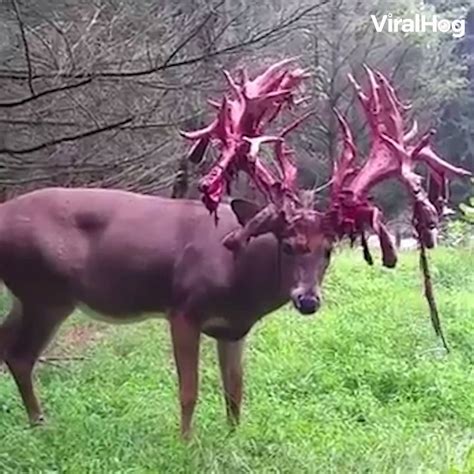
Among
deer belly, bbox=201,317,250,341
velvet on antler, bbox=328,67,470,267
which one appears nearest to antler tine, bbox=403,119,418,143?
velvet on antler, bbox=328,67,470,267

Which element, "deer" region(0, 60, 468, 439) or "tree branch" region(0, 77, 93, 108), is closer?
"deer" region(0, 60, 468, 439)

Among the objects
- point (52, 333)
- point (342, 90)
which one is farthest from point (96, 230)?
point (342, 90)

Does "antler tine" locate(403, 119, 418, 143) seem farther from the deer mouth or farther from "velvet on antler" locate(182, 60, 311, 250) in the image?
the deer mouth

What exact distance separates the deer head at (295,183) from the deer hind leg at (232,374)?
502 millimetres

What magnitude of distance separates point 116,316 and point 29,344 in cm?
44

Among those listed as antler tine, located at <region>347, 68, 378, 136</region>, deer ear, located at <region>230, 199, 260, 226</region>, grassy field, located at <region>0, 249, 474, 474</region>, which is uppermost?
antler tine, located at <region>347, 68, 378, 136</region>

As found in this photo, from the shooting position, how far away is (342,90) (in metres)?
10.4

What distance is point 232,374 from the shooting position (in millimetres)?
4402

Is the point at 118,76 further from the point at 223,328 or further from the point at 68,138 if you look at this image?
the point at 223,328

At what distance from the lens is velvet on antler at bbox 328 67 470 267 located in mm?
3929

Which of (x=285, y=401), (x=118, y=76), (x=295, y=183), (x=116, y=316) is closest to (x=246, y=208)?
(x=295, y=183)

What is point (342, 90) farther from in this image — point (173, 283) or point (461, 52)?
point (173, 283)

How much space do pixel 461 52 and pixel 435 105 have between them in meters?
0.53

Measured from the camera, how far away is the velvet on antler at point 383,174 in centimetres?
393
